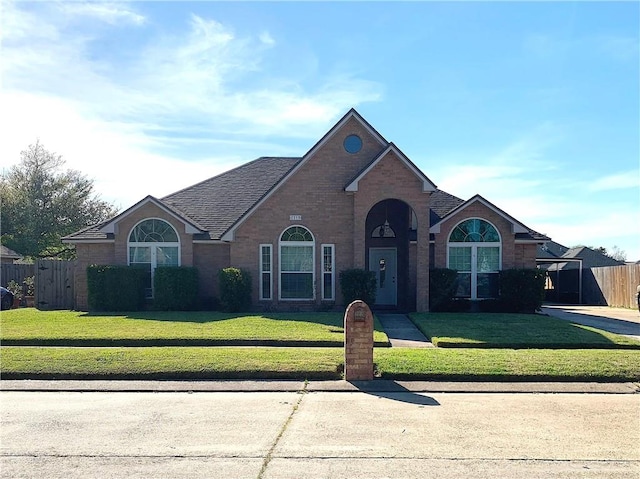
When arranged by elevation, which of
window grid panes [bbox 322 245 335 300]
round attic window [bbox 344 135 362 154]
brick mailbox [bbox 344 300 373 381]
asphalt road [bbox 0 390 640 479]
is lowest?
asphalt road [bbox 0 390 640 479]

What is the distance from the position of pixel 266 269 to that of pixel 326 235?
Answer: 2.47m

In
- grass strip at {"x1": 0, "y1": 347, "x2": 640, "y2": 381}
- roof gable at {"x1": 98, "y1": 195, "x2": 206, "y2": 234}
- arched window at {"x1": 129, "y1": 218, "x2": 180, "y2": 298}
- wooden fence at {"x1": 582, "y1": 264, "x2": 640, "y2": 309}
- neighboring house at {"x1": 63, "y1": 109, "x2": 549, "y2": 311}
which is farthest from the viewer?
wooden fence at {"x1": 582, "y1": 264, "x2": 640, "y2": 309}

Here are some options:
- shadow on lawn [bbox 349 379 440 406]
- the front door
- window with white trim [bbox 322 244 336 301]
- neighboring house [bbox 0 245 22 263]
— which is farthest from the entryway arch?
neighboring house [bbox 0 245 22 263]

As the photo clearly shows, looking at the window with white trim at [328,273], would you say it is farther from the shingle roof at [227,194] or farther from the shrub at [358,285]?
the shingle roof at [227,194]

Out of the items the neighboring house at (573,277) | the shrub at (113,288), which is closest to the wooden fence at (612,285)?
the neighboring house at (573,277)

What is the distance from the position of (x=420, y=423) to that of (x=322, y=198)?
44.4 ft

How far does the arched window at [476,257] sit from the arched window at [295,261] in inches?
204

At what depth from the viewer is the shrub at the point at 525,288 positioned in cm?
1956

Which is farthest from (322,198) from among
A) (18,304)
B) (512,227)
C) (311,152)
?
(18,304)

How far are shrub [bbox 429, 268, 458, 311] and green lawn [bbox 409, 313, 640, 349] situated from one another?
1809mm

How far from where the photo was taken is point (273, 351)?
38.5ft

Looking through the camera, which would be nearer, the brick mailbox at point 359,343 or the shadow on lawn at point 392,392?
the shadow on lawn at point 392,392

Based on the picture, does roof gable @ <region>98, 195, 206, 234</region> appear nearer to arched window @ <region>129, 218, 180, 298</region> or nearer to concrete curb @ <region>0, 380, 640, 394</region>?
arched window @ <region>129, 218, 180, 298</region>

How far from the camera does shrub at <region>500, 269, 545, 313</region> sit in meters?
19.6
